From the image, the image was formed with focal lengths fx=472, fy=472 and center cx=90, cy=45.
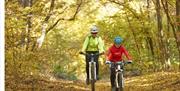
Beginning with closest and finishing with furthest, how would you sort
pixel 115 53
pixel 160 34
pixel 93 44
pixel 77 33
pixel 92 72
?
pixel 115 53, pixel 93 44, pixel 92 72, pixel 77 33, pixel 160 34

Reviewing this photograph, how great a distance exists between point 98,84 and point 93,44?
0.81m

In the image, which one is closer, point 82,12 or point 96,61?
point 96,61

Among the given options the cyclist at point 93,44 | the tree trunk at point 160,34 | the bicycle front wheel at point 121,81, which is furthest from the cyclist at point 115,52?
the tree trunk at point 160,34

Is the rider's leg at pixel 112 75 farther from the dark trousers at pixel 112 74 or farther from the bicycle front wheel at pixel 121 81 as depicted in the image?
the bicycle front wheel at pixel 121 81

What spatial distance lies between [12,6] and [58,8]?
881mm

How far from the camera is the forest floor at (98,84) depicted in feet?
28.2

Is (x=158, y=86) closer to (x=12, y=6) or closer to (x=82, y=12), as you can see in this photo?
(x=82, y=12)

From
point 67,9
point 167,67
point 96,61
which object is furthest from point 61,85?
point 167,67

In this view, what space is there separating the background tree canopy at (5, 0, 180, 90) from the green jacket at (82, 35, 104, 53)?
1.44ft

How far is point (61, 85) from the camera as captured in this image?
28.9ft

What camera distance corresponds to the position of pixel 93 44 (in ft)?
26.8

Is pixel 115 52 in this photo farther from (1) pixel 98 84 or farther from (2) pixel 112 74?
(1) pixel 98 84

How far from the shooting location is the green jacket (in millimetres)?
8095

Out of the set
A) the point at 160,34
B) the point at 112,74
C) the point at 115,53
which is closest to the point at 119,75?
the point at 112,74
